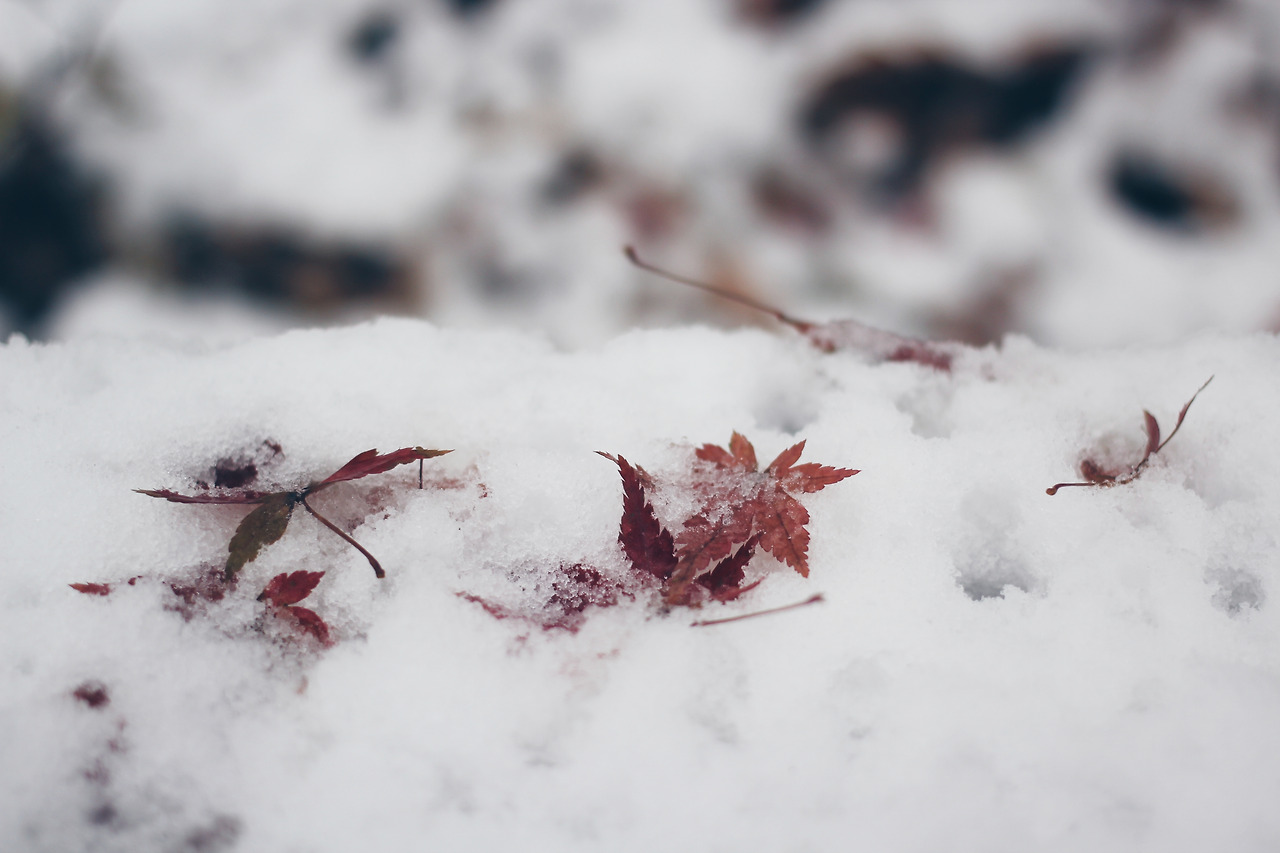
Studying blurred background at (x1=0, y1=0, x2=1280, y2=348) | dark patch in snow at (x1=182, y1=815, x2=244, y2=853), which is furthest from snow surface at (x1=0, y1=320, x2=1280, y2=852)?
blurred background at (x1=0, y1=0, x2=1280, y2=348)

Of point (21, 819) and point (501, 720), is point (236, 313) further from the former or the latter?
point (501, 720)

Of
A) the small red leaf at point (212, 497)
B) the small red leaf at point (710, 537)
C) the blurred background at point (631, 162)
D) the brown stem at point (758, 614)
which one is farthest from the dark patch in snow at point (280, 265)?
the brown stem at point (758, 614)

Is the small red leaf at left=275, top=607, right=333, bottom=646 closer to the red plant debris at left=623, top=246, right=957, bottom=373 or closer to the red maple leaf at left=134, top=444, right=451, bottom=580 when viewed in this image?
the red maple leaf at left=134, top=444, right=451, bottom=580

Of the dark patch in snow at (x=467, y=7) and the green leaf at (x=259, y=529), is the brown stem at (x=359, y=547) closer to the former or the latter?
the green leaf at (x=259, y=529)

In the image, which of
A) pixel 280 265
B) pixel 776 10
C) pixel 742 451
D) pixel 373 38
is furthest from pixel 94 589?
pixel 776 10

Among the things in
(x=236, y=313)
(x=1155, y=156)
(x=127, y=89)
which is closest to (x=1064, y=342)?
(x=1155, y=156)

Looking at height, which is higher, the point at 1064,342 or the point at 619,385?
the point at 619,385

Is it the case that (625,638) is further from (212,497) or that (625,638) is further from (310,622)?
(212,497)
